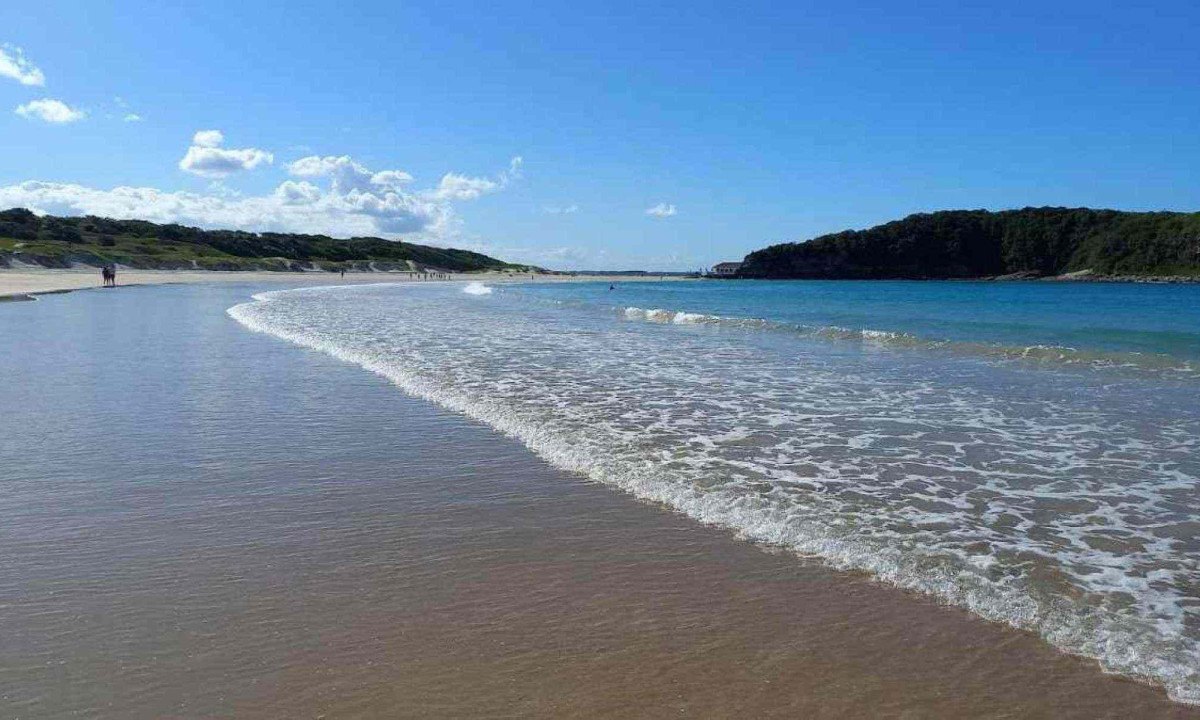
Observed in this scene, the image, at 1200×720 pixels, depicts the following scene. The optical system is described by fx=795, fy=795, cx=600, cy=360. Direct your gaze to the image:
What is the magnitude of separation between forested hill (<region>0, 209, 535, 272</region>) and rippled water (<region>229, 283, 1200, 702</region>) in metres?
93.0

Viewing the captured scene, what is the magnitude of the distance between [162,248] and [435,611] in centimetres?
13347

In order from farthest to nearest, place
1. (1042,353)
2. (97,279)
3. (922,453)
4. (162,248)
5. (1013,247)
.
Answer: (1013,247) → (162,248) → (97,279) → (1042,353) → (922,453)

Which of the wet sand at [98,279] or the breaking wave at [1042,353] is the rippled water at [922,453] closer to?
the breaking wave at [1042,353]

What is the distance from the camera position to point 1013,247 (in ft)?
580

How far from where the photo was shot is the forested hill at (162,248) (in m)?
95.9

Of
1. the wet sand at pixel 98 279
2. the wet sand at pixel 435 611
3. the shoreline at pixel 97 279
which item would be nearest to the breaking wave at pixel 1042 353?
the wet sand at pixel 435 611

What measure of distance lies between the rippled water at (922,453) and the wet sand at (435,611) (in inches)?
22.7

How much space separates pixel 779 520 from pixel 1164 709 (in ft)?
9.39

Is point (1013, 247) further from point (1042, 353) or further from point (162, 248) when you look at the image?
point (1042, 353)

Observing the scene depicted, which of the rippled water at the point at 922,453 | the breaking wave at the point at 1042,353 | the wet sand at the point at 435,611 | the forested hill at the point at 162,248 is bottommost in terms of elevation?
the wet sand at the point at 435,611

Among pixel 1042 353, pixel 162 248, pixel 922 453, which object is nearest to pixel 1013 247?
pixel 162 248

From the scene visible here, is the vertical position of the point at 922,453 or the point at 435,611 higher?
the point at 922,453

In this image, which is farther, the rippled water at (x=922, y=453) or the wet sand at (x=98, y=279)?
the wet sand at (x=98, y=279)

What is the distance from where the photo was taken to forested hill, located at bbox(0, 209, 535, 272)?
9594 cm
